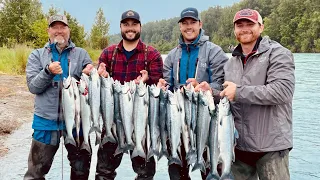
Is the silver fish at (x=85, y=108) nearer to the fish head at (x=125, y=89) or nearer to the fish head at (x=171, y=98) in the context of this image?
the fish head at (x=125, y=89)

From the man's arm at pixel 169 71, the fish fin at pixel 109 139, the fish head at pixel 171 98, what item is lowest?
the fish fin at pixel 109 139

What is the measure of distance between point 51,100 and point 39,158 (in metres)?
0.82

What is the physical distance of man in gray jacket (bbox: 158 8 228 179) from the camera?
543cm

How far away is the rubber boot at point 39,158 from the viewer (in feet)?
18.0

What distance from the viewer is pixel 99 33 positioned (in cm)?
4297

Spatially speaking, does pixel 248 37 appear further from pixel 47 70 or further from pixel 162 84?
pixel 47 70

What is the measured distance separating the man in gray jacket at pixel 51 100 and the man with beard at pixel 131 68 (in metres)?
0.29

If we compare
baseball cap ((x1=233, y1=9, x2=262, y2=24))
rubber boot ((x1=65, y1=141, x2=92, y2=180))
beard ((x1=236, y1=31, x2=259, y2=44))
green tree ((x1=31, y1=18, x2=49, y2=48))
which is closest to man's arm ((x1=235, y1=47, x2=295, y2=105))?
beard ((x1=236, y1=31, x2=259, y2=44))

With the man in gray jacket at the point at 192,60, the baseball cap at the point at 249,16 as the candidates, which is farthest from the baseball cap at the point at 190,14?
the baseball cap at the point at 249,16

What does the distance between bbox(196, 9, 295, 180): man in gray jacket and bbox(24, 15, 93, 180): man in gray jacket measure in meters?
2.03

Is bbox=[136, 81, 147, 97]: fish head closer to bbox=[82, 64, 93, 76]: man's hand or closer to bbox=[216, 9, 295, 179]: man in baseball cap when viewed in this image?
bbox=[82, 64, 93, 76]: man's hand

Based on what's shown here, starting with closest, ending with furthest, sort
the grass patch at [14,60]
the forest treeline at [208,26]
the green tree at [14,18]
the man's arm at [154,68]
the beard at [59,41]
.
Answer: the beard at [59,41], the man's arm at [154,68], the grass patch at [14,60], the forest treeline at [208,26], the green tree at [14,18]

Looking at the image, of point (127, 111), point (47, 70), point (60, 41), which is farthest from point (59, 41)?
point (127, 111)

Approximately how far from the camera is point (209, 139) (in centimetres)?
480
